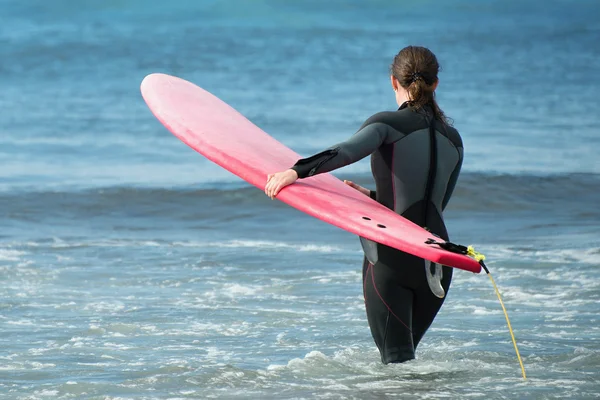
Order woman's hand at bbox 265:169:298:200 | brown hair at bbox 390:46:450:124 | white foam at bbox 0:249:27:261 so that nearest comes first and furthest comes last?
1. woman's hand at bbox 265:169:298:200
2. brown hair at bbox 390:46:450:124
3. white foam at bbox 0:249:27:261

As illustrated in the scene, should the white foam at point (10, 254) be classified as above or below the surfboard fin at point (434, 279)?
above

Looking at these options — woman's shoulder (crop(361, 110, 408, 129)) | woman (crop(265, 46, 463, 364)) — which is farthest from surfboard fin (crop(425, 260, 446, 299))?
woman's shoulder (crop(361, 110, 408, 129))

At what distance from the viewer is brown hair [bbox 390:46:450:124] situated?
150 inches

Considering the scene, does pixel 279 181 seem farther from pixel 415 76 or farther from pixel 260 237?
pixel 260 237

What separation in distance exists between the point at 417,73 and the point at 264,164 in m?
0.73

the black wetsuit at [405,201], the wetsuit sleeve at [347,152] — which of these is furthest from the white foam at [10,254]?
the wetsuit sleeve at [347,152]

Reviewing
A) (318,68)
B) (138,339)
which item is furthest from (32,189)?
(318,68)

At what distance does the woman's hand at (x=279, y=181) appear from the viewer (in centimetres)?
370

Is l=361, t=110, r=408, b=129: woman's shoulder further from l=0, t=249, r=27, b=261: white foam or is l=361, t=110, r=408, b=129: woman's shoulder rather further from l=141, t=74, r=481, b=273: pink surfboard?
l=0, t=249, r=27, b=261: white foam

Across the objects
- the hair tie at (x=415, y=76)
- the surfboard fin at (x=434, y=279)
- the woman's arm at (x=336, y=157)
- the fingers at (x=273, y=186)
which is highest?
the hair tie at (x=415, y=76)

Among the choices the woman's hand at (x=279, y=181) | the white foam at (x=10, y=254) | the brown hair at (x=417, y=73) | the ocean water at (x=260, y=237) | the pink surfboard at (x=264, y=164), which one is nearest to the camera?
the pink surfboard at (x=264, y=164)

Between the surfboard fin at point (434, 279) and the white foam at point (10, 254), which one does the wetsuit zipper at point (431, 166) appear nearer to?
the surfboard fin at point (434, 279)

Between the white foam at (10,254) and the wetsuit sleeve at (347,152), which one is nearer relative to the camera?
the wetsuit sleeve at (347,152)

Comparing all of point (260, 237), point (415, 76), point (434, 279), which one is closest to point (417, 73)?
point (415, 76)
